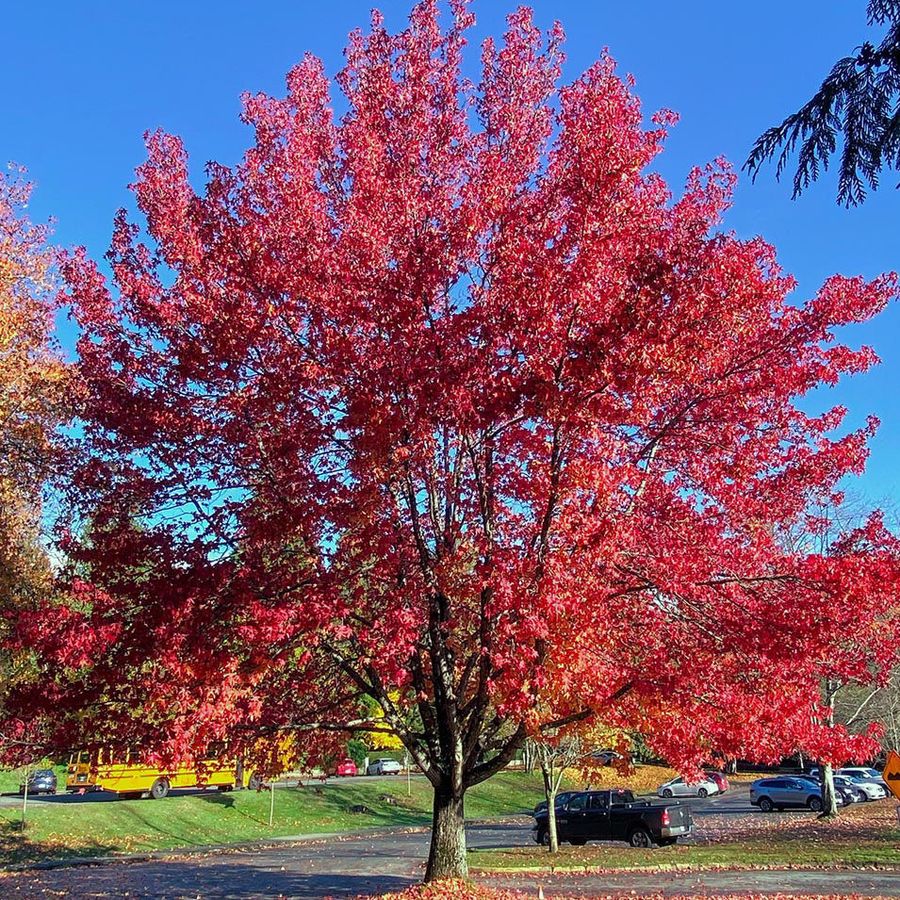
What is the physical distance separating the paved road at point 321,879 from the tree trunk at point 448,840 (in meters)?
4.16

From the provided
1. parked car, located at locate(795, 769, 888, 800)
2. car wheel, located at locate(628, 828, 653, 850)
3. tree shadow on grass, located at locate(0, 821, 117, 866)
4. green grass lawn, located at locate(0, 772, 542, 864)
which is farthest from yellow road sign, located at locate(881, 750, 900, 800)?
parked car, located at locate(795, 769, 888, 800)

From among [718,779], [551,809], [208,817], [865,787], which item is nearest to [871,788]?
A: [865,787]

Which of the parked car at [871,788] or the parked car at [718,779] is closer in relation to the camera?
the parked car at [871,788]

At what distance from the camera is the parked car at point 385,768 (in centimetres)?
5622

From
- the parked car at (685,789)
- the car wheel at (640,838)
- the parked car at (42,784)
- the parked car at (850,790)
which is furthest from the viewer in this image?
the parked car at (685,789)

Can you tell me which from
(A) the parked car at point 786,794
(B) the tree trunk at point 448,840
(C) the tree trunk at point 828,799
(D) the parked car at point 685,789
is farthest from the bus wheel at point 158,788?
(B) the tree trunk at point 448,840

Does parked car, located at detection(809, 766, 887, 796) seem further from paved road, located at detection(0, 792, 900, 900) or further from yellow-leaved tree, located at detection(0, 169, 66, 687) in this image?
yellow-leaved tree, located at detection(0, 169, 66, 687)

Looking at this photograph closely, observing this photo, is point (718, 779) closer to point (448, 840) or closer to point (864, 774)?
point (864, 774)

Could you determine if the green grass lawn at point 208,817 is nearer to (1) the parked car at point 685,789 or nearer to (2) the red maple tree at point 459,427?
(1) the parked car at point 685,789

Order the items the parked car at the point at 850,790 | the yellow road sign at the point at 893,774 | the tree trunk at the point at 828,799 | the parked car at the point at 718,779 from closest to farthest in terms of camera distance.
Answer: the yellow road sign at the point at 893,774, the tree trunk at the point at 828,799, the parked car at the point at 850,790, the parked car at the point at 718,779

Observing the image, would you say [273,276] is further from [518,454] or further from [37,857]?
[37,857]

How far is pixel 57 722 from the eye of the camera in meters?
8.88

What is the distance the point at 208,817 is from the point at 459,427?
2917cm

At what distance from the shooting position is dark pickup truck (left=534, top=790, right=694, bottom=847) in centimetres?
2291
